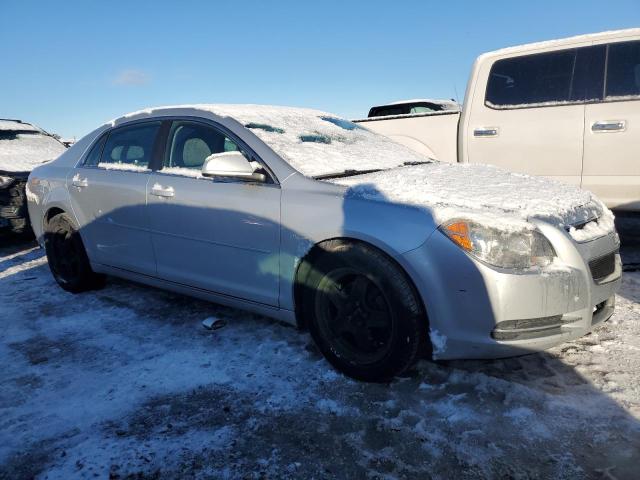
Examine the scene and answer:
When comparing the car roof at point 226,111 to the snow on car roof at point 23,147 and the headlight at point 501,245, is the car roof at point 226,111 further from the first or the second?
the snow on car roof at point 23,147

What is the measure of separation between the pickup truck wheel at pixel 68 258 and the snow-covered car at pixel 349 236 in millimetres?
338

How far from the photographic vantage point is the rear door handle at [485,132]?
15.3 ft

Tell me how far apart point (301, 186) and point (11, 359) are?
2.19 metres

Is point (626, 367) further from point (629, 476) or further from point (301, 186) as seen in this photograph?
point (301, 186)

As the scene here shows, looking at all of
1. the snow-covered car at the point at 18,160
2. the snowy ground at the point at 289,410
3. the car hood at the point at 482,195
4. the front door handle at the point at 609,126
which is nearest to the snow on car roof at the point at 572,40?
the front door handle at the point at 609,126

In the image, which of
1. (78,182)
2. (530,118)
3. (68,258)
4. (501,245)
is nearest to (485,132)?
(530,118)

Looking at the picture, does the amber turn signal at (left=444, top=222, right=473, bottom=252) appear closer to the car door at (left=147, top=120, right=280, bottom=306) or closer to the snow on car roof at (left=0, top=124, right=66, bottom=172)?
the car door at (left=147, top=120, right=280, bottom=306)

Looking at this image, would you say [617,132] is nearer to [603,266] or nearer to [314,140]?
[603,266]

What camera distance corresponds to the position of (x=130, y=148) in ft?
12.0

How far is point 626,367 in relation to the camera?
100 inches

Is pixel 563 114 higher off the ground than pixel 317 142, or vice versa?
pixel 563 114

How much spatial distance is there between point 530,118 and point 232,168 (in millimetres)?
3221

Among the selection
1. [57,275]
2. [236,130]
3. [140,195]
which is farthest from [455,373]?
[57,275]

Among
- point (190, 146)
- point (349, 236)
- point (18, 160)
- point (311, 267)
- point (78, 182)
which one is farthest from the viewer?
point (18, 160)
